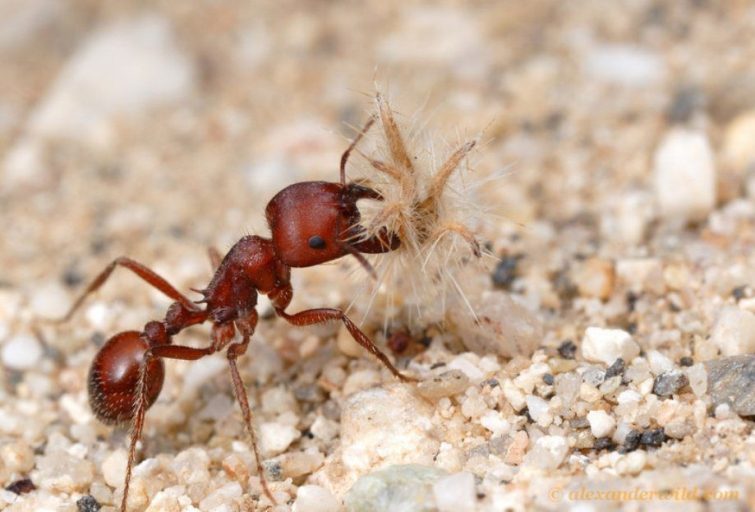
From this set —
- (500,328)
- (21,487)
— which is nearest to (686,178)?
(500,328)

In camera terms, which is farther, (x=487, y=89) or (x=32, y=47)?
(x=32, y=47)

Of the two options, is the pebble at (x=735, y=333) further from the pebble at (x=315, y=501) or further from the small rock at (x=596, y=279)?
the pebble at (x=315, y=501)

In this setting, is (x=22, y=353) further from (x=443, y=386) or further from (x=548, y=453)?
(x=548, y=453)

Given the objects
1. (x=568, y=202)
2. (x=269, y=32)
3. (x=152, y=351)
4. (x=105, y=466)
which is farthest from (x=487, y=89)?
(x=105, y=466)

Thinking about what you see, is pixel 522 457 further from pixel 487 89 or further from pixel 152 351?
pixel 487 89

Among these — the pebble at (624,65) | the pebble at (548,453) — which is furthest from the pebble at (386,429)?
the pebble at (624,65)

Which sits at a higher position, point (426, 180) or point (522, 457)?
point (426, 180)

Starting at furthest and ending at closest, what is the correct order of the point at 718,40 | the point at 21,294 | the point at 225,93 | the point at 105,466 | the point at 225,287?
the point at 225,93 < the point at 718,40 < the point at 21,294 < the point at 225,287 < the point at 105,466
